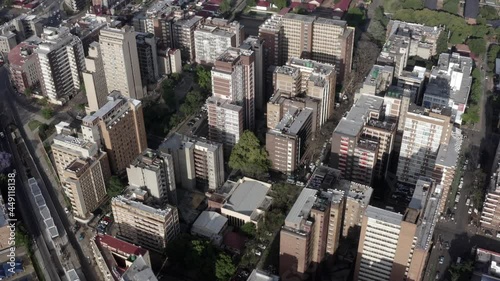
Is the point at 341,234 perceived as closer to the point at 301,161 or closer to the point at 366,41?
the point at 301,161

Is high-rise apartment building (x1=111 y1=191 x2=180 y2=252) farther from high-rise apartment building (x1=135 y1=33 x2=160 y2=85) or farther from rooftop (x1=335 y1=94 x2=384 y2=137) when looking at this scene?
high-rise apartment building (x1=135 y1=33 x2=160 y2=85)

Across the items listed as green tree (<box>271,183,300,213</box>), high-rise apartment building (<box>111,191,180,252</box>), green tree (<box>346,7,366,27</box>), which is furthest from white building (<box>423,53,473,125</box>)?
high-rise apartment building (<box>111,191,180,252</box>)

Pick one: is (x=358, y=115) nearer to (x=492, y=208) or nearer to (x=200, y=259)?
(x=492, y=208)

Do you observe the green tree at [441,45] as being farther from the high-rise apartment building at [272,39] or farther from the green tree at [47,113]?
the green tree at [47,113]

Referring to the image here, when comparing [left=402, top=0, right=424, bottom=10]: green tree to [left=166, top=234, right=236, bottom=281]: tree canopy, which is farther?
[left=402, top=0, right=424, bottom=10]: green tree

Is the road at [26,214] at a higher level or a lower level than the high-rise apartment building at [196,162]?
lower

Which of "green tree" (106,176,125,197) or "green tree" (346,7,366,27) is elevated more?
"green tree" (346,7,366,27)

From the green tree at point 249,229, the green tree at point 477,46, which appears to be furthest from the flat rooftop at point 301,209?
the green tree at point 477,46
